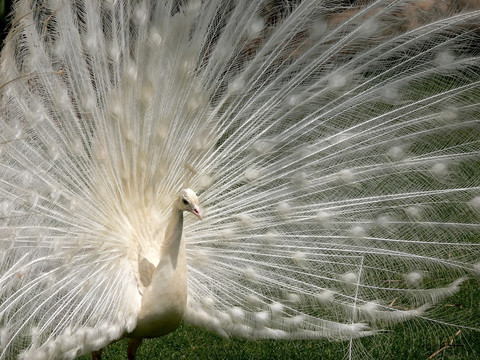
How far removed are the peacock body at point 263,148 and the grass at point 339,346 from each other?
0.49 metres

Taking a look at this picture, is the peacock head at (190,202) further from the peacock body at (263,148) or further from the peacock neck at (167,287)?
the peacock body at (263,148)

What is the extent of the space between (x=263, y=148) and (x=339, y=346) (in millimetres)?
1410

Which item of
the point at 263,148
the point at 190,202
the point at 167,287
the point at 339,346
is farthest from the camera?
the point at 339,346

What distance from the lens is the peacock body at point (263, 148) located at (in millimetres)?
3721

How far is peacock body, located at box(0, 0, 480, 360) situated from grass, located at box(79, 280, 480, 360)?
49 centimetres

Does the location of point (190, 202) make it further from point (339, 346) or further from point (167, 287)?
point (339, 346)

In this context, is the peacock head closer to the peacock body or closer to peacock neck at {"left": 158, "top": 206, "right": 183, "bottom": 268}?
peacock neck at {"left": 158, "top": 206, "right": 183, "bottom": 268}

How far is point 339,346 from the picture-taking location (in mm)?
4508

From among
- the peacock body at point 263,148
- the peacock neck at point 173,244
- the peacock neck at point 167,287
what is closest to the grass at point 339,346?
the peacock body at point 263,148

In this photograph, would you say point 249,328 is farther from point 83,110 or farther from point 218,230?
point 83,110

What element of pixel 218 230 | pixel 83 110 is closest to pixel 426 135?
pixel 218 230

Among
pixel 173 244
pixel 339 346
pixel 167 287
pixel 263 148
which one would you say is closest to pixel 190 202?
pixel 173 244

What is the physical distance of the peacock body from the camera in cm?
372

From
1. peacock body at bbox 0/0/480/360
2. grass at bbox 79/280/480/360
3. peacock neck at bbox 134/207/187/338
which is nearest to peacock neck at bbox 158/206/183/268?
peacock neck at bbox 134/207/187/338
